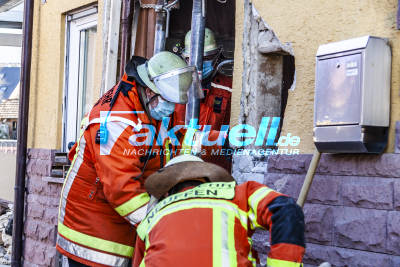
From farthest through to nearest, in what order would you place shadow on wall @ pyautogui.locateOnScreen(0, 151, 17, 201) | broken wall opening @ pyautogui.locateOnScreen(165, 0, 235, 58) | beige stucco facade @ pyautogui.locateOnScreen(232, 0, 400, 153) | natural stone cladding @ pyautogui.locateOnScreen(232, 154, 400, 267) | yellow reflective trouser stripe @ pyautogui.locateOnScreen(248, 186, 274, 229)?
1. shadow on wall @ pyautogui.locateOnScreen(0, 151, 17, 201)
2. broken wall opening @ pyautogui.locateOnScreen(165, 0, 235, 58)
3. beige stucco facade @ pyautogui.locateOnScreen(232, 0, 400, 153)
4. natural stone cladding @ pyautogui.locateOnScreen(232, 154, 400, 267)
5. yellow reflective trouser stripe @ pyautogui.locateOnScreen(248, 186, 274, 229)

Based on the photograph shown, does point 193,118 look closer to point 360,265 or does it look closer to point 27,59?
point 360,265

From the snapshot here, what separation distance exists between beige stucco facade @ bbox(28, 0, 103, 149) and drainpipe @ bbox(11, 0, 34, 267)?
6 centimetres

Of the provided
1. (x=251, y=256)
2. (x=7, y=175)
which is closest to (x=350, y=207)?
(x=251, y=256)

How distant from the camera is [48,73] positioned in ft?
24.8

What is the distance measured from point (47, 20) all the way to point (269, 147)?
4.15 metres

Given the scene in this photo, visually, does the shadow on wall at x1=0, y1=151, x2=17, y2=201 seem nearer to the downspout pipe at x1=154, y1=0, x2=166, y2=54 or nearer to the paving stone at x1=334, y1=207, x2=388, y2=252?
the downspout pipe at x1=154, y1=0, x2=166, y2=54

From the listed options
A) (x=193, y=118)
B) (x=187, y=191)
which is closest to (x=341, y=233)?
(x=187, y=191)

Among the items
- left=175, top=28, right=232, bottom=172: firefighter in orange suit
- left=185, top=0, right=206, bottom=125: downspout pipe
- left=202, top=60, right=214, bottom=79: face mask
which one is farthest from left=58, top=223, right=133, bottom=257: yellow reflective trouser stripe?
left=202, top=60, right=214, bottom=79: face mask

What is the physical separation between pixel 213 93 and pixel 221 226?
329 cm

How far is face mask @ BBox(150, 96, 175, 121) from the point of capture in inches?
159

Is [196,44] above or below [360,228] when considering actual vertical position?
above

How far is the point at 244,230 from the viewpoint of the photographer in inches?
106

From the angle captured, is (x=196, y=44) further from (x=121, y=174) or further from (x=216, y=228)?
(x=216, y=228)

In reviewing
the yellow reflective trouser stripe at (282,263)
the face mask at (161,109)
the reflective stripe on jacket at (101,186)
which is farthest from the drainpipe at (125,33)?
the yellow reflective trouser stripe at (282,263)
